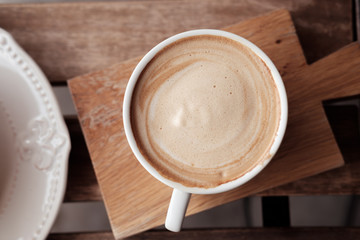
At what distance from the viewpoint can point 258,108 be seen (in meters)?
0.52

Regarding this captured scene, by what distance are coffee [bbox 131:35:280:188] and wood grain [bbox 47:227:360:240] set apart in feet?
0.58

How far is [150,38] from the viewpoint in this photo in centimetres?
64

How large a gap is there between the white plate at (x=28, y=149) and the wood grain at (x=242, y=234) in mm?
68

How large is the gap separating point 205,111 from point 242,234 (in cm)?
27

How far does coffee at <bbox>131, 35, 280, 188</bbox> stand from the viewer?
20.3 inches

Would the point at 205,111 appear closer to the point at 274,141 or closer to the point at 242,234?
the point at 274,141

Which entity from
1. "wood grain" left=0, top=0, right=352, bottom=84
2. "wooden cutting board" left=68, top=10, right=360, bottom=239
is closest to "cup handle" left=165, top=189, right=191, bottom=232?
"wooden cutting board" left=68, top=10, right=360, bottom=239

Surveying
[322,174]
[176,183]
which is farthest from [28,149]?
[322,174]

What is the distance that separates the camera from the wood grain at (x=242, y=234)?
0.65m

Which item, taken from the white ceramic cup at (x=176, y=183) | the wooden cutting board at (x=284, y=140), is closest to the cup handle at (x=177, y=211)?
the white ceramic cup at (x=176, y=183)

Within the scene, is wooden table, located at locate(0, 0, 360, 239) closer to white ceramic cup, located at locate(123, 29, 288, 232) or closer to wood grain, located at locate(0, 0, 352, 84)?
wood grain, located at locate(0, 0, 352, 84)

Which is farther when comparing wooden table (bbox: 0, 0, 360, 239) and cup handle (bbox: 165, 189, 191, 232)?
wooden table (bbox: 0, 0, 360, 239)

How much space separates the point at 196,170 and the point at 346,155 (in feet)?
0.97

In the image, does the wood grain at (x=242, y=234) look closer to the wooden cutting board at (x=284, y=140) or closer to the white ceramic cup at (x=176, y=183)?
the wooden cutting board at (x=284, y=140)
